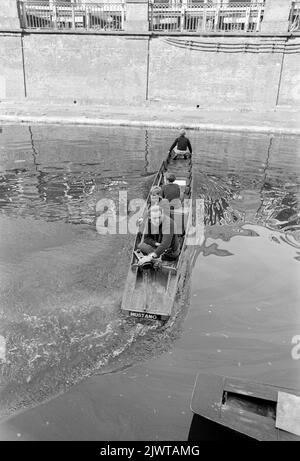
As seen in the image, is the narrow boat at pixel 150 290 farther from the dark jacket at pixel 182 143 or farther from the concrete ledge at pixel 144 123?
the concrete ledge at pixel 144 123

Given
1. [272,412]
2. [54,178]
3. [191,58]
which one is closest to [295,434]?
[272,412]

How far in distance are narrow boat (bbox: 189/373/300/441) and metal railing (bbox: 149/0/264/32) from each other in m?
22.9

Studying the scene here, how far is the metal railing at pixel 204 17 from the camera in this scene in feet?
73.3

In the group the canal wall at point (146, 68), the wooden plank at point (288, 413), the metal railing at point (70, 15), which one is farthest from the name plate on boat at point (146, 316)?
the metal railing at point (70, 15)

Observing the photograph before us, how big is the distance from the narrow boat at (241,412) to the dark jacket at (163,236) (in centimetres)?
263

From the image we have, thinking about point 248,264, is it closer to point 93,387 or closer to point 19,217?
point 93,387

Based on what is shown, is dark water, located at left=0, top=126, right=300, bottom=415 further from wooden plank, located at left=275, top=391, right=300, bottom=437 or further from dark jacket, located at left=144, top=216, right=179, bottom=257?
wooden plank, located at left=275, top=391, right=300, bottom=437

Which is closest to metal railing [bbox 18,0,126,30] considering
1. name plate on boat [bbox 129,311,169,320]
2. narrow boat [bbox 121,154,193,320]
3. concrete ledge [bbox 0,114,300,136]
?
concrete ledge [bbox 0,114,300,136]

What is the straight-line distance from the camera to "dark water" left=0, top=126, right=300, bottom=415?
544 cm

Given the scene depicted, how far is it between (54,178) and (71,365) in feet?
29.5

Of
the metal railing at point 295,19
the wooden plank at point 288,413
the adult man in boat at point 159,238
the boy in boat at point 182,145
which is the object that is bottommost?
the wooden plank at point 288,413

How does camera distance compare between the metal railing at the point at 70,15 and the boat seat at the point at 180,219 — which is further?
the metal railing at the point at 70,15

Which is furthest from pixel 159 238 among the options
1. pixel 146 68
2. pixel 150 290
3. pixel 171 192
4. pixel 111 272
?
pixel 146 68

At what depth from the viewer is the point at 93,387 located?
4.96 metres
